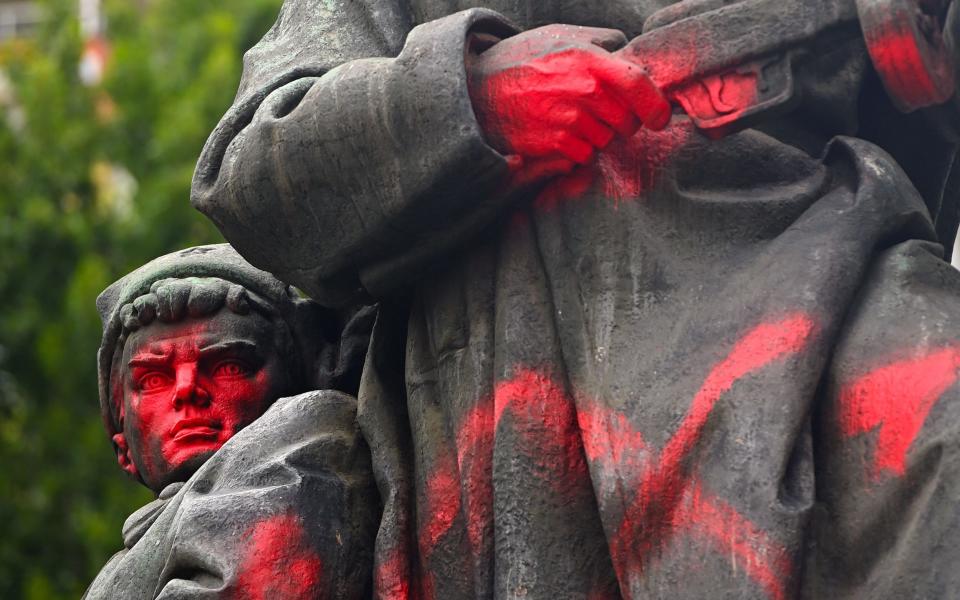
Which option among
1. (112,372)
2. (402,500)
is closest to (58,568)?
(112,372)

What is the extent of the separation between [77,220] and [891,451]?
33.0 feet

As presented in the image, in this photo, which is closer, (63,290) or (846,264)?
(846,264)

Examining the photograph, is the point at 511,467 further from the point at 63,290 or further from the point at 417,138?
the point at 63,290

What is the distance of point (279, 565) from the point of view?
3.48 meters

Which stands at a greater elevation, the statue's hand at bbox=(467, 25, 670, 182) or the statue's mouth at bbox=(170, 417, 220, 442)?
the statue's hand at bbox=(467, 25, 670, 182)

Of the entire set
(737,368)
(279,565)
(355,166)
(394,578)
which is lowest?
(394,578)

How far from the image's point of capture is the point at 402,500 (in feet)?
11.7

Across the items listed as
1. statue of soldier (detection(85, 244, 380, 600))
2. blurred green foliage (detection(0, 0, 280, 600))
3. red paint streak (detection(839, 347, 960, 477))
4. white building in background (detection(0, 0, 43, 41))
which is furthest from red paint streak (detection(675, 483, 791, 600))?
white building in background (detection(0, 0, 43, 41))

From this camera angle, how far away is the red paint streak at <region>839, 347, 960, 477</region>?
307 centimetres

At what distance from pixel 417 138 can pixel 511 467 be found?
582 mm

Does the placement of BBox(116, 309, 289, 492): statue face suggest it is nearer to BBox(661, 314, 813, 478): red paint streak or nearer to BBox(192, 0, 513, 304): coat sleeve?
BBox(192, 0, 513, 304): coat sleeve

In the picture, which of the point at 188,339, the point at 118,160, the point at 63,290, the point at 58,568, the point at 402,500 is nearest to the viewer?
the point at 402,500

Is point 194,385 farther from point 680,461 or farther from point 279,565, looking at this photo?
point 680,461

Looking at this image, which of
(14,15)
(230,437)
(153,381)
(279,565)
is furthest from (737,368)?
(14,15)
